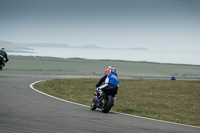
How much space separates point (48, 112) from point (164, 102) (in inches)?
429

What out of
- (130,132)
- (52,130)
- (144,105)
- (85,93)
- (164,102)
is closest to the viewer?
(52,130)

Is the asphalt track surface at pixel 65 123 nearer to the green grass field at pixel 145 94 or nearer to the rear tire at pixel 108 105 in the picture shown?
the rear tire at pixel 108 105

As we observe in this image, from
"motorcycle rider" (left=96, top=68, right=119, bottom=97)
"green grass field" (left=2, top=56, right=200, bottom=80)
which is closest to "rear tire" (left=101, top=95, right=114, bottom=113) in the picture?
"motorcycle rider" (left=96, top=68, right=119, bottom=97)

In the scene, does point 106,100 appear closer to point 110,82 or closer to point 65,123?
point 110,82

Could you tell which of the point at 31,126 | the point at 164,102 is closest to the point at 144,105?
the point at 164,102

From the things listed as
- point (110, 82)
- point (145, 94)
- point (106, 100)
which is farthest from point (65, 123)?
point (145, 94)

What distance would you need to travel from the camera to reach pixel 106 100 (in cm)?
1505

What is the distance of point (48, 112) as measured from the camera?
530 inches

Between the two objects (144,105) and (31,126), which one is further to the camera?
(144,105)

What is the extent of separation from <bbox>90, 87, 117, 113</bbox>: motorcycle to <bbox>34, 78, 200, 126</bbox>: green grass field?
3502 mm

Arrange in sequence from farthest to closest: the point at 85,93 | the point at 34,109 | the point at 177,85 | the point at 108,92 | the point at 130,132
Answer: the point at 177,85 < the point at 85,93 < the point at 108,92 < the point at 34,109 < the point at 130,132

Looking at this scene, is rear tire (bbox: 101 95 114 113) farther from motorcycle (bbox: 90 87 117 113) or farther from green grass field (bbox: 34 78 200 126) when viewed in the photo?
green grass field (bbox: 34 78 200 126)

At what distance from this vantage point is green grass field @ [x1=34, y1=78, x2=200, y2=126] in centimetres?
2039

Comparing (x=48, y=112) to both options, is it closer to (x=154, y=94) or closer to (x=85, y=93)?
(x=85, y=93)
